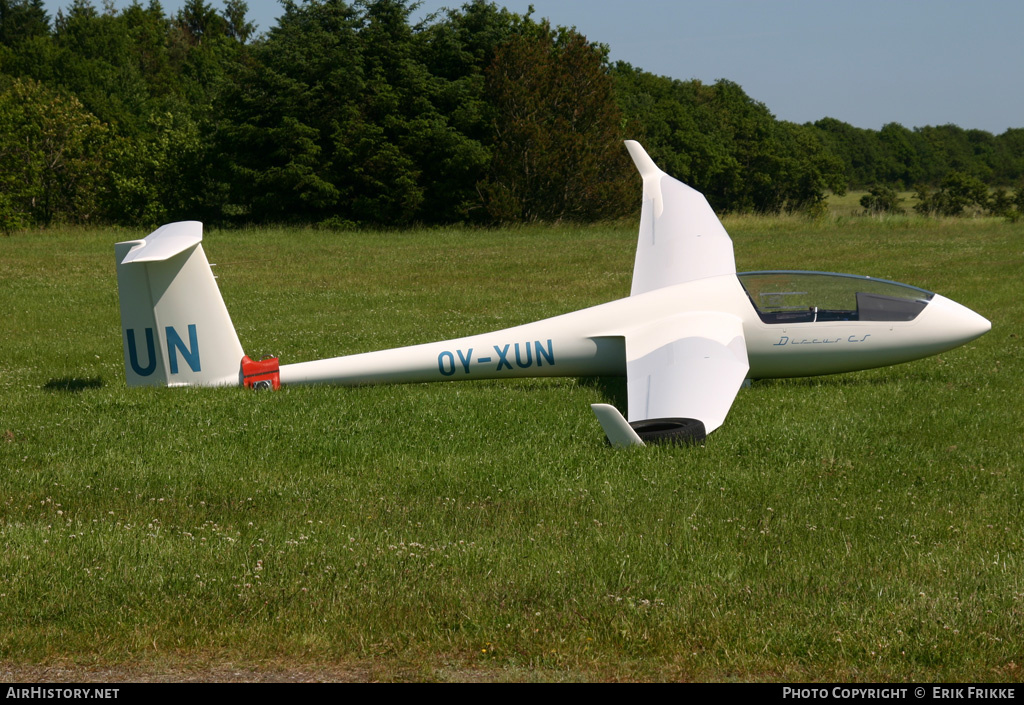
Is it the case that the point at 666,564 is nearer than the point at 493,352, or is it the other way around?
the point at 666,564

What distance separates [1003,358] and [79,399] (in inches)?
539

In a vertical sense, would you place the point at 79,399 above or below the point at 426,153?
below

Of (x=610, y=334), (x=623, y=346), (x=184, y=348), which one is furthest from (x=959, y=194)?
(x=184, y=348)

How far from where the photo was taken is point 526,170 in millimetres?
48062

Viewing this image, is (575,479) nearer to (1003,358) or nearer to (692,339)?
(692,339)

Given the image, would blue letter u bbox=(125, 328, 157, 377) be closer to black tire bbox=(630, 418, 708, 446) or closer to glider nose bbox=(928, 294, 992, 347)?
black tire bbox=(630, 418, 708, 446)

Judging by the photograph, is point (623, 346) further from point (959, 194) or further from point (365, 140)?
point (959, 194)

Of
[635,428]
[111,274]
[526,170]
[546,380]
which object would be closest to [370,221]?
[526,170]

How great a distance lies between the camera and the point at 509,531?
7281mm

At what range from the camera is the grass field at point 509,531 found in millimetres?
5422

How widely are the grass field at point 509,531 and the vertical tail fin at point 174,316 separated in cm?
40

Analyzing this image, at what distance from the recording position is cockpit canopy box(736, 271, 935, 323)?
1250 centimetres

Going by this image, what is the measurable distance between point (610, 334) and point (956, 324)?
190 inches

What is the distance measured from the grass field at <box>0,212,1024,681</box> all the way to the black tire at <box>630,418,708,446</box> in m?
0.15
